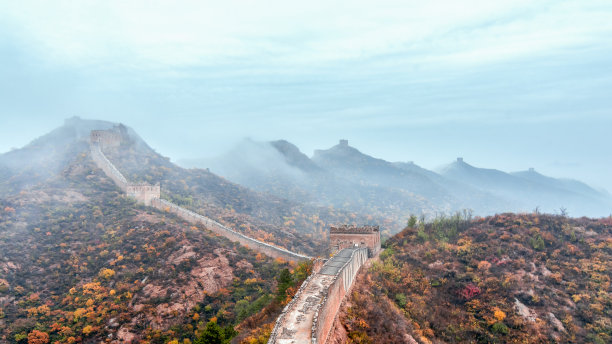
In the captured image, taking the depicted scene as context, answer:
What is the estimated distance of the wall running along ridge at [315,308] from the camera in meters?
21.7

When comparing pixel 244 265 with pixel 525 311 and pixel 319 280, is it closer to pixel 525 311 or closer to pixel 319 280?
pixel 319 280

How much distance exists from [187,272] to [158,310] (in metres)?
7.67

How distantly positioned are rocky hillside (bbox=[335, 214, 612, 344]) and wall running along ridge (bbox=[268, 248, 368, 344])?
1.83 meters

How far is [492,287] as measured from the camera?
141ft

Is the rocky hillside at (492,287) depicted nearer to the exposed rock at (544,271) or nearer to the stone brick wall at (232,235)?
the exposed rock at (544,271)

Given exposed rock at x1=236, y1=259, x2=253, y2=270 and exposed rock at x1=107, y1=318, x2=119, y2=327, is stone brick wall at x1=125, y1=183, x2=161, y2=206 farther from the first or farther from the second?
exposed rock at x1=107, y1=318, x2=119, y2=327

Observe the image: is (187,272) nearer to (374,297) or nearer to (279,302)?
(279,302)

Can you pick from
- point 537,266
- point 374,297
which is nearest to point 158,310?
point 374,297

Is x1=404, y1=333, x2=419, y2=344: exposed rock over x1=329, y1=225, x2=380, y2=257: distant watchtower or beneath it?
beneath

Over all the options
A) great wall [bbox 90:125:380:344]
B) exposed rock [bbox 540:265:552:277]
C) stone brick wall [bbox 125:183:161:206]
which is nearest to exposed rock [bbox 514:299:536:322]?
exposed rock [bbox 540:265:552:277]

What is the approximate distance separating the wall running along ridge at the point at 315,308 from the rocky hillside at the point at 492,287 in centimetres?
183

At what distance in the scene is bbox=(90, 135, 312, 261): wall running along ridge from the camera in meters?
59.2

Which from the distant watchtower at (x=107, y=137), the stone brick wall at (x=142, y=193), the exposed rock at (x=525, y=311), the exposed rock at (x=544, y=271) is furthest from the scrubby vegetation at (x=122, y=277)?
the distant watchtower at (x=107, y=137)

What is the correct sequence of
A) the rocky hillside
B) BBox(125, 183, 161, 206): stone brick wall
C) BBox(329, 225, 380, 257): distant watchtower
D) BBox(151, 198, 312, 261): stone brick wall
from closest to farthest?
the rocky hillside < BBox(329, 225, 380, 257): distant watchtower < BBox(151, 198, 312, 261): stone brick wall < BBox(125, 183, 161, 206): stone brick wall
